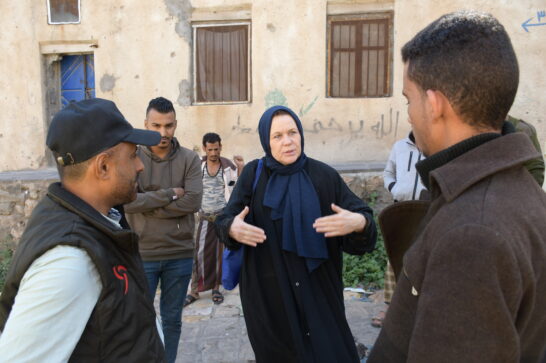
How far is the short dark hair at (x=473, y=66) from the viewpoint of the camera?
1.03 metres

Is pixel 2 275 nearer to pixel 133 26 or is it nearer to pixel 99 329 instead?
pixel 133 26

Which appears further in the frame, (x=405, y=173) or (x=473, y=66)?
(x=405, y=173)

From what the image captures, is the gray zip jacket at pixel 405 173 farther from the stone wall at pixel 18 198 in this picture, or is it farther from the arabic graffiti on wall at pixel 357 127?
the arabic graffiti on wall at pixel 357 127

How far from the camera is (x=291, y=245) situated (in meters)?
2.59

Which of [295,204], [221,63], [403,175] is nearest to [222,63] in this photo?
[221,63]

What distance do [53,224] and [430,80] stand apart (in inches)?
45.9

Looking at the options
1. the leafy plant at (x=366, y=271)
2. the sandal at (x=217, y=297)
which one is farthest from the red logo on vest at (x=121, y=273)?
the leafy plant at (x=366, y=271)

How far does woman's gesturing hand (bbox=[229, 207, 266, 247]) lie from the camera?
246 cm

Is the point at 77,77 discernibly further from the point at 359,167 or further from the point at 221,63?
the point at 359,167

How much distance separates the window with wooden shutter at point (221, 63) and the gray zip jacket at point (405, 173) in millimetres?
3750

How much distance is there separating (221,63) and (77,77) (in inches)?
108

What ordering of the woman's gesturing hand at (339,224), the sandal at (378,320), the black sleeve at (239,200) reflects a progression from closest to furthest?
the woman's gesturing hand at (339,224) → the black sleeve at (239,200) → the sandal at (378,320)

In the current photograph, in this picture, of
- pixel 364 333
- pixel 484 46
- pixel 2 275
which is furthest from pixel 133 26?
pixel 484 46

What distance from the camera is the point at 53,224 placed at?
4.44 feet
